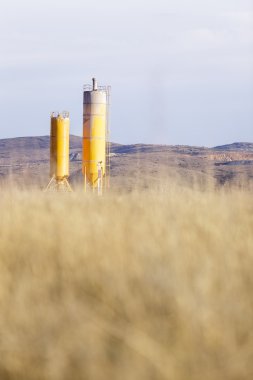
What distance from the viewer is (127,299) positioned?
3748 mm

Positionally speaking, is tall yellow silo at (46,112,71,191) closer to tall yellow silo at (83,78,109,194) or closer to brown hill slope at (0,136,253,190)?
tall yellow silo at (83,78,109,194)

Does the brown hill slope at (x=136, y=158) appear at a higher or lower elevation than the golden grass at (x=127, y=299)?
lower

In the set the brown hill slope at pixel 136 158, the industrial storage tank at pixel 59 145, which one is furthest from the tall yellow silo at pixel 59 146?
the brown hill slope at pixel 136 158

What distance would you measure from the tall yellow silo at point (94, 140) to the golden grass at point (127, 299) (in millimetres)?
22209

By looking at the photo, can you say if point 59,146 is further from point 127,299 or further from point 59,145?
point 127,299

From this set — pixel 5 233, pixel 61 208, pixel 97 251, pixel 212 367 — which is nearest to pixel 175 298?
pixel 212 367

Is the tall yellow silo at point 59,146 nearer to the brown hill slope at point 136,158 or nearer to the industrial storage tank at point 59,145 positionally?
the industrial storage tank at point 59,145

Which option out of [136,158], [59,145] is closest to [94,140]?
[59,145]

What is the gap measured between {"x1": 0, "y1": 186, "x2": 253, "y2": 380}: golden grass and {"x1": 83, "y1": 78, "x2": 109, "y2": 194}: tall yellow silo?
22.2 metres

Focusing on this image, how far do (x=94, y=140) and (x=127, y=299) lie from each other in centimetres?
→ 2458

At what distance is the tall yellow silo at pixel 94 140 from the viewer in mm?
28109

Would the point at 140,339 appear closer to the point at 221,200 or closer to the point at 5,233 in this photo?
the point at 5,233

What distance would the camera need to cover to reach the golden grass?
3113 millimetres

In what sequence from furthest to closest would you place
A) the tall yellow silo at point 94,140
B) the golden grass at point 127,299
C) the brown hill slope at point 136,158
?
the brown hill slope at point 136,158
the tall yellow silo at point 94,140
the golden grass at point 127,299
